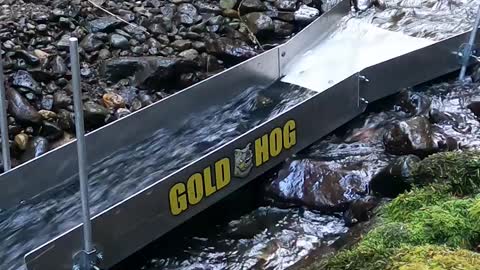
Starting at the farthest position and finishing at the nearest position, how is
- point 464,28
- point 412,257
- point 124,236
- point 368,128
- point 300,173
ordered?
point 464,28
point 368,128
point 300,173
point 124,236
point 412,257

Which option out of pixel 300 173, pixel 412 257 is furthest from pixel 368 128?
pixel 412 257

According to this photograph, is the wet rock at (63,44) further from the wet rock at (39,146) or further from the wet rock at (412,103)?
the wet rock at (412,103)

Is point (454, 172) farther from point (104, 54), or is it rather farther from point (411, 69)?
point (104, 54)

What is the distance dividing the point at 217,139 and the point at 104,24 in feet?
5.60

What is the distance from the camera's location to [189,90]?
4.32 meters

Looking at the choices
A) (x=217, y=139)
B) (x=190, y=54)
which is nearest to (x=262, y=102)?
(x=217, y=139)

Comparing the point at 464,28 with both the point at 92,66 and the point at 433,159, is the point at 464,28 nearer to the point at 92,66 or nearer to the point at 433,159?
the point at 92,66

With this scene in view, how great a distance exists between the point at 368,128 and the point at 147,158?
1.53 m

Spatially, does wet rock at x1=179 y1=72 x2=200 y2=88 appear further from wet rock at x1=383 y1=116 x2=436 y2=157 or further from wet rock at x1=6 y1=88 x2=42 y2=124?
wet rock at x1=383 y1=116 x2=436 y2=157

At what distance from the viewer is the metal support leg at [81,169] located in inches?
93.7

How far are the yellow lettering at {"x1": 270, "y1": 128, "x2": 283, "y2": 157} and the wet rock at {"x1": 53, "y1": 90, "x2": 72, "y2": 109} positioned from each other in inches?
58.7

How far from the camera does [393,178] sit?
12.2ft

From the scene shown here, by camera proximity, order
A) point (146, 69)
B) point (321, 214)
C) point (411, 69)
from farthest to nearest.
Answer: point (146, 69)
point (411, 69)
point (321, 214)

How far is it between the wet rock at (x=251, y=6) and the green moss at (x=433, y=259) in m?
4.69
